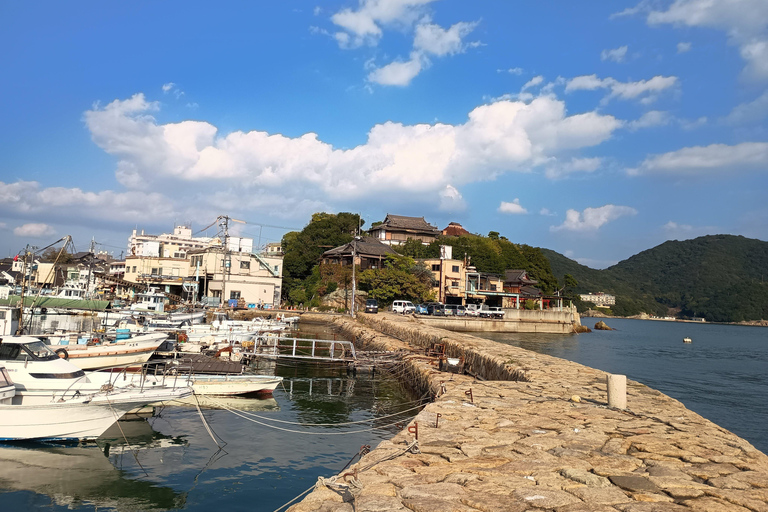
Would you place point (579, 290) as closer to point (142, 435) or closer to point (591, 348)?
point (591, 348)

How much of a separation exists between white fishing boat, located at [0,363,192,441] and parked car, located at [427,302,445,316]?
45696mm

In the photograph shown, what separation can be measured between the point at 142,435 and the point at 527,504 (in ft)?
35.7

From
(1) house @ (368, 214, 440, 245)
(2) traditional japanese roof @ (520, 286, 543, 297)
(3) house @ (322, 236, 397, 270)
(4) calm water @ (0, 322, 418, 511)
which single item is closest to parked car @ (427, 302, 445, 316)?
(3) house @ (322, 236, 397, 270)

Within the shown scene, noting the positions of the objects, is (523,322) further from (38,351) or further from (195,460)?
(38,351)

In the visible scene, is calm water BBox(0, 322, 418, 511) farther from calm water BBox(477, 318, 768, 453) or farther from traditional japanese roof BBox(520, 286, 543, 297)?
traditional japanese roof BBox(520, 286, 543, 297)

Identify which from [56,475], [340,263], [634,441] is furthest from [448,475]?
[340,263]

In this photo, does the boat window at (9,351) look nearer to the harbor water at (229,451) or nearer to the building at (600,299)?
the harbor water at (229,451)

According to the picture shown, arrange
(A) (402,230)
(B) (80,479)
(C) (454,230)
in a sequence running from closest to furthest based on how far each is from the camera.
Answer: (B) (80,479) → (A) (402,230) → (C) (454,230)

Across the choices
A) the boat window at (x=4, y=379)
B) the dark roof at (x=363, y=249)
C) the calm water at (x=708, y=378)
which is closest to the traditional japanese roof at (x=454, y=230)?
the dark roof at (x=363, y=249)

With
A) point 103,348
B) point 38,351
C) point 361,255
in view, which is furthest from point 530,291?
point 38,351

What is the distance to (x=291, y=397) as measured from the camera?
18234 millimetres

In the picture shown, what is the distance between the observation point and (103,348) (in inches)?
803

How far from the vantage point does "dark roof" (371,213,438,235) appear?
8219 cm

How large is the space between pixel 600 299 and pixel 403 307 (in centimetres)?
12169
